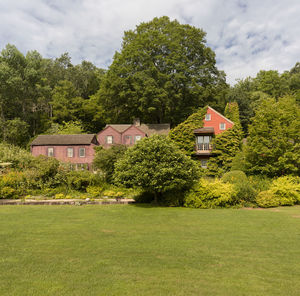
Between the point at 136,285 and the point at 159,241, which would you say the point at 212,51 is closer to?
the point at 159,241

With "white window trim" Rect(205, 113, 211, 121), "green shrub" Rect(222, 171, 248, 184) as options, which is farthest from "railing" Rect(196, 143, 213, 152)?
"green shrub" Rect(222, 171, 248, 184)

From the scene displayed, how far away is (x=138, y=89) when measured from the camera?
121 ft

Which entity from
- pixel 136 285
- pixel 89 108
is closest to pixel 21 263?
pixel 136 285

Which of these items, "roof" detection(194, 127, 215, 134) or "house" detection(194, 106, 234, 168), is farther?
"house" detection(194, 106, 234, 168)

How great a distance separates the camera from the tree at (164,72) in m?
38.0

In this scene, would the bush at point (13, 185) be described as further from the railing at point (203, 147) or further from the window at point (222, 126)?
the window at point (222, 126)

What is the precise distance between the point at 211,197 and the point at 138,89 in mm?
25930

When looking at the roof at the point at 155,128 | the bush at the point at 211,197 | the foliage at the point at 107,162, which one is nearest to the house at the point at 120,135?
the roof at the point at 155,128

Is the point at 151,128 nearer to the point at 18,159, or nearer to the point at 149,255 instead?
the point at 18,159

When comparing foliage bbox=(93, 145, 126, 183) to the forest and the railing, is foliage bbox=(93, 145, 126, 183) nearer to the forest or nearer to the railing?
the forest

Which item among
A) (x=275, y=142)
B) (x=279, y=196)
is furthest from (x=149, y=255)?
(x=275, y=142)

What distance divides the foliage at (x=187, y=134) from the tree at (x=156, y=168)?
14.8 meters

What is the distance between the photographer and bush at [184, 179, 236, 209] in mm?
14852

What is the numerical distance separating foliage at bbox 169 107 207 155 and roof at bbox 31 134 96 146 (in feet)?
43.3
